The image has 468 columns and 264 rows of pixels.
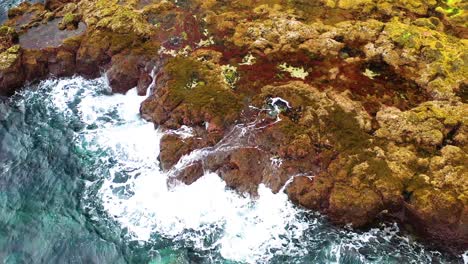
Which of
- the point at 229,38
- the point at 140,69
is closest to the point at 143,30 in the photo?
the point at 140,69

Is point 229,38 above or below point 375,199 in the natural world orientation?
above

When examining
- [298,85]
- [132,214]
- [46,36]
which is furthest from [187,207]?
[46,36]

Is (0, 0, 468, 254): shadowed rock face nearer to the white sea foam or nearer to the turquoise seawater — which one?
the white sea foam

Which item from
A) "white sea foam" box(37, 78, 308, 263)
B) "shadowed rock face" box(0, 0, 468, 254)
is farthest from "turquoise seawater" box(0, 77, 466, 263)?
"shadowed rock face" box(0, 0, 468, 254)

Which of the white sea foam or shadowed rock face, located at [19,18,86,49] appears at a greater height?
shadowed rock face, located at [19,18,86,49]

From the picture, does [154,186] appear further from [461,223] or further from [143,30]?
[461,223]

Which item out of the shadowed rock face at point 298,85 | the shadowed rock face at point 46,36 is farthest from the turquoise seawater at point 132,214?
the shadowed rock face at point 46,36

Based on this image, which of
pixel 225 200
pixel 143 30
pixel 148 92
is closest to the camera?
pixel 225 200

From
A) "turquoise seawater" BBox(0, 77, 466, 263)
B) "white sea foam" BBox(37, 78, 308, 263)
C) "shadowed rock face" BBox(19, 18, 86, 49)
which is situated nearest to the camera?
"turquoise seawater" BBox(0, 77, 466, 263)

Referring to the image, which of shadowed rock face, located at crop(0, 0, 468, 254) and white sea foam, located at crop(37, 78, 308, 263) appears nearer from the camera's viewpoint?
white sea foam, located at crop(37, 78, 308, 263)
